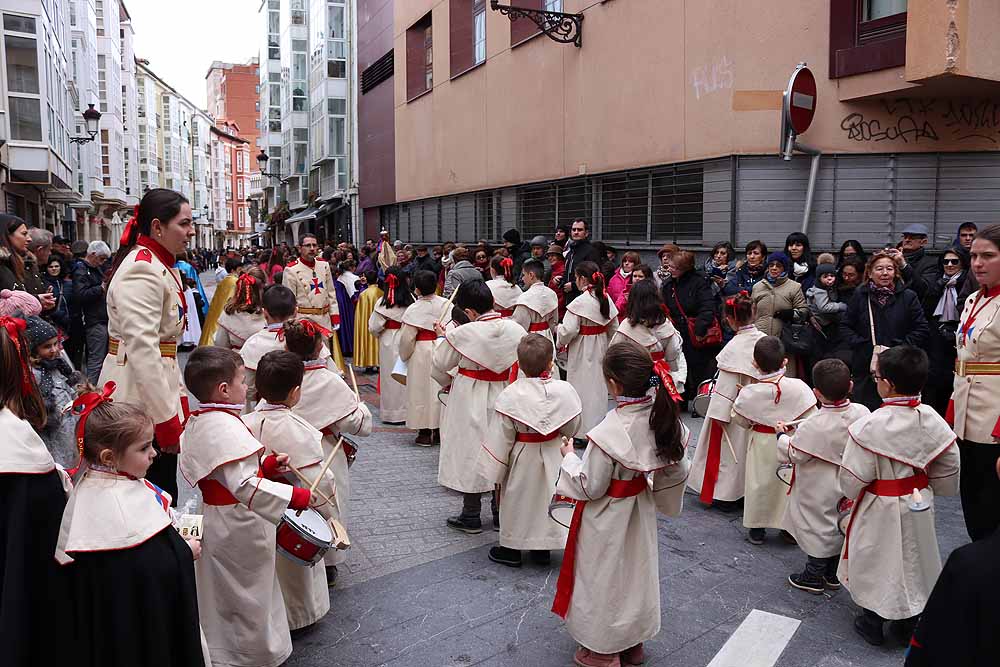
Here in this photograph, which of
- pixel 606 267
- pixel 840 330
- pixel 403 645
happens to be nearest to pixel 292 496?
pixel 403 645

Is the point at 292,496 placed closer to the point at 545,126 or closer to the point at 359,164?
the point at 545,126

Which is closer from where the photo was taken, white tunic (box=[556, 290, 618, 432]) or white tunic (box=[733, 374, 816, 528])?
white tunic (box=[733, 374, 816, 528])

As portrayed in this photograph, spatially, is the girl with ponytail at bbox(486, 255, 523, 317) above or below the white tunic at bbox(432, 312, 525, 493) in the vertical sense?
above

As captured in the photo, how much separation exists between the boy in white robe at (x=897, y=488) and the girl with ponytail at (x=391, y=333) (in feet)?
17.8

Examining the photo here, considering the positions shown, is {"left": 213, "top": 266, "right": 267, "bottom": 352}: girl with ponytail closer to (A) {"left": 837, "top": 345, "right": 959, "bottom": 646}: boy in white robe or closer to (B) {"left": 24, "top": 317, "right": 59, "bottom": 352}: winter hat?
(B) {"left": 24, "top": 317, "right": 59, "bottom": 352}: winter hat

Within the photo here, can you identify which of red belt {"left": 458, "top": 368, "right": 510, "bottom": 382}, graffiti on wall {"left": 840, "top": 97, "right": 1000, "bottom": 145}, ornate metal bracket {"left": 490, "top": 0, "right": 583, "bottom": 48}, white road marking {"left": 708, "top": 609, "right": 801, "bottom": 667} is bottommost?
white road marking {"left": 708, "top": 609, "right": 801, "bottom": 667}

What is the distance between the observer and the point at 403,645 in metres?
4.08

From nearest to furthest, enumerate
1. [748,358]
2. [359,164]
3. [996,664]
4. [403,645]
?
1. [996,664]
2. [403,645]
3. [748,358]
4. [359,164]

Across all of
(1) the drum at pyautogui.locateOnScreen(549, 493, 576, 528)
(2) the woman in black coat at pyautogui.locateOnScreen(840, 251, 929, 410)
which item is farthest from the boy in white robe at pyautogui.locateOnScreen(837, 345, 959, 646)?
(2) the woman in black coat at pyautogui.locateOnScreen(840, 251, 929, 410)

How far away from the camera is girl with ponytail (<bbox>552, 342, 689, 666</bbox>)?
12.4 feet

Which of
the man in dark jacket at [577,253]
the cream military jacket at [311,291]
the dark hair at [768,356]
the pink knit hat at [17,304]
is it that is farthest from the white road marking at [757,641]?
the cream military jacket at [311,291]

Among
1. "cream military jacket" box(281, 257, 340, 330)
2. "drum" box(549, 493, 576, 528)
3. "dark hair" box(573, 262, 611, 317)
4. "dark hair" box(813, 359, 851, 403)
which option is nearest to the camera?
"drum" box(549, 493, 576, 528)

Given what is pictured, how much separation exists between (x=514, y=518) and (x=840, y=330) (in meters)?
4.01

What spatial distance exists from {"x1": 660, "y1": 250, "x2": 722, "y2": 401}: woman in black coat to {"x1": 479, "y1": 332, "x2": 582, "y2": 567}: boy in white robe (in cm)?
396
